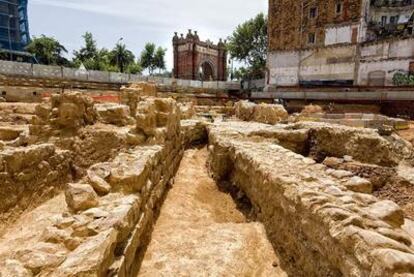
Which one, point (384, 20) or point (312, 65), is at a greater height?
point (384, 20)

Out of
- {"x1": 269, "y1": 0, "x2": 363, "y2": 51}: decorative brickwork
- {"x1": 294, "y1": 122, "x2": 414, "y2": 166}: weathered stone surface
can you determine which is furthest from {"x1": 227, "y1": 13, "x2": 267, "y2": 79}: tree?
{"x1": 294, "y1": 122, "x2": 414, "y2": 166}: weathered stone surface

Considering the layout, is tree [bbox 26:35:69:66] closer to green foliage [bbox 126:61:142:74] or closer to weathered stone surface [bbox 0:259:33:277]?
green foliage [bbox 126:61:142:74]

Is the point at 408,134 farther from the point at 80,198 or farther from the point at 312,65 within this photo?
the point at 312,65

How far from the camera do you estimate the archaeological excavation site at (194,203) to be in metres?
2.53

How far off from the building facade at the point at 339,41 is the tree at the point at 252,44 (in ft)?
25.4

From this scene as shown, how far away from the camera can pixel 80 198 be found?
3.25 metres

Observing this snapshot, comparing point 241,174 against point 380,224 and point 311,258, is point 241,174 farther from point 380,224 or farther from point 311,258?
point 380,224

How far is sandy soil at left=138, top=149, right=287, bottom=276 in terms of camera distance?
3.45 metres

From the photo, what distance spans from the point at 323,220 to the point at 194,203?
121 inches

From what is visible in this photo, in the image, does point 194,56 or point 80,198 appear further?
point 194,56

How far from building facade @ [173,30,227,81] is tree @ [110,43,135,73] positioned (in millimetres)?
9500

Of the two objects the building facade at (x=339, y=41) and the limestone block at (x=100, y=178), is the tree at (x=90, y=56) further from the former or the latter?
the limestone block at (x=100, y=178)

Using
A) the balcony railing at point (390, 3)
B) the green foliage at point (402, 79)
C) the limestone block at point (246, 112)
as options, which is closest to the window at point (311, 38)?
the balcony railing at point (390, 3)

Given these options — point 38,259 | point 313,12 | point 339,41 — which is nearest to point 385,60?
point 339,41
